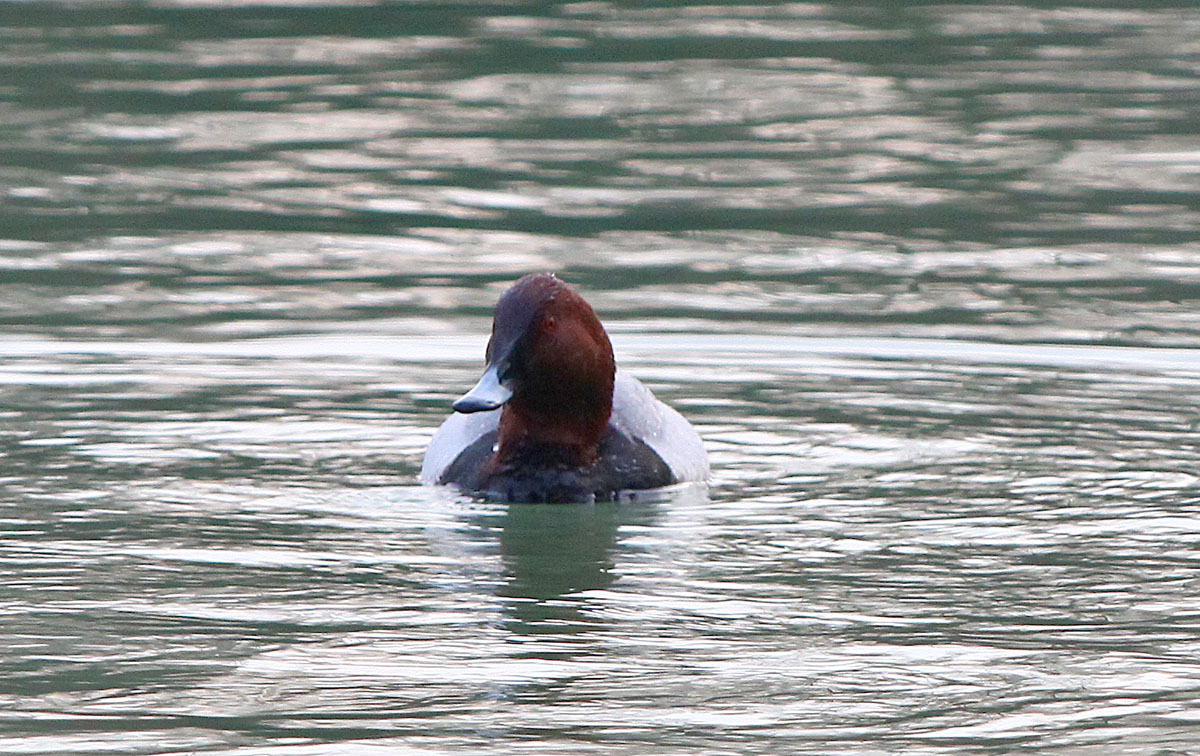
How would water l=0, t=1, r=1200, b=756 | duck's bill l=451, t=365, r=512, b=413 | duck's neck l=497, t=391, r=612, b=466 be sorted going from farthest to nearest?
duck's neck l=497, t=391, r=612, b=466, duck's bill l=451, t=365, r=512, b=413, water l=0, t=1, r=1200, b=756

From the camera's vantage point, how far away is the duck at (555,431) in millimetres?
8789

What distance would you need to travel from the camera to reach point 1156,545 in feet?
25.8

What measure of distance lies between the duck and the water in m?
0.18

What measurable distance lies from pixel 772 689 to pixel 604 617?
0.89 m

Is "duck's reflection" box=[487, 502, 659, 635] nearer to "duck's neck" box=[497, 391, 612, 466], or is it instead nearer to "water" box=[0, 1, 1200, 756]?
"water" box=[0, 1, 1200, 756]

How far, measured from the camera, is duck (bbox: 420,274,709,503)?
8789 millimetres

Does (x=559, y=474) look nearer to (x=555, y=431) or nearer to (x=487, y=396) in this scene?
(x=555, y=431)

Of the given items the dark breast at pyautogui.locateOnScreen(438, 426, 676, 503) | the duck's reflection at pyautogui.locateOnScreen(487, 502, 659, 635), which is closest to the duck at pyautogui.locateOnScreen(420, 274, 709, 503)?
the dark breast at pyautogui.locateOnScreen(438, 426, 676, 503)

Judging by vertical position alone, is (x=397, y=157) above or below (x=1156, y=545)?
above

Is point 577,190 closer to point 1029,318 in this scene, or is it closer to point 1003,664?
point 1029,318

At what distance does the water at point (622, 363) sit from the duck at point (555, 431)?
7.0 inches

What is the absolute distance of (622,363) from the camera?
11.4 m

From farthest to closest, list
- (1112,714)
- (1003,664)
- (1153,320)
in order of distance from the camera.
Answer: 1. (1153,320)
2. (1003,664)
3. (1112,714)

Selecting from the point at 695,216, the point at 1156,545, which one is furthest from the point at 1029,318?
the point at 1156,545
